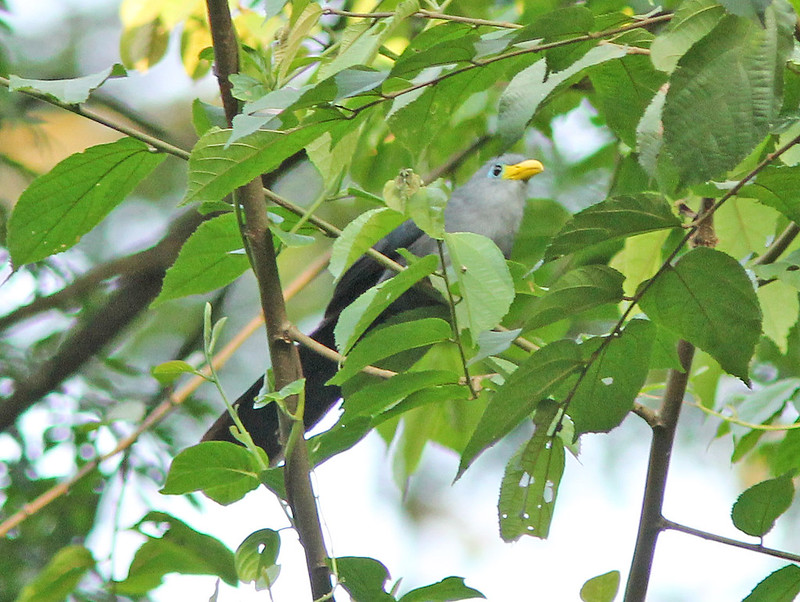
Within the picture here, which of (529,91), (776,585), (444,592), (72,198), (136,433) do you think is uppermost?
(136,433)

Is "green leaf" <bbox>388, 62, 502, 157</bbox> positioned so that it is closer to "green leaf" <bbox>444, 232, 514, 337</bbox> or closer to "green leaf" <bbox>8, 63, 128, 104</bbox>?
"green leaf" <bbox>444, 232, 514, 337</bbox>

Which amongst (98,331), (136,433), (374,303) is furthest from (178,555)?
(98,331)

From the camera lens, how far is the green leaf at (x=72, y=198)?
1778 millimetres

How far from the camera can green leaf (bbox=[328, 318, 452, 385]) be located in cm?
167

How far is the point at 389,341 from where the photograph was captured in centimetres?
169

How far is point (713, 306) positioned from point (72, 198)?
3.85 ft

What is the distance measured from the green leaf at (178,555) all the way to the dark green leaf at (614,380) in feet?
2.81

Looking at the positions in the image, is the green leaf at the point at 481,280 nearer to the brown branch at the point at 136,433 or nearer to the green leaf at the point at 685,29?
the green leaf at the point at 685,29

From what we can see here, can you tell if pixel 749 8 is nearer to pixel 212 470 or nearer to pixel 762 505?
pixel 762 505

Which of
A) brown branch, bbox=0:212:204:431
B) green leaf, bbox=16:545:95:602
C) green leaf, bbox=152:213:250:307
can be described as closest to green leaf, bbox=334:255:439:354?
green leaf, bbox=152:213:250:307

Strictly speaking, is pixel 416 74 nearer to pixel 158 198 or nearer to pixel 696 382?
pixel 696 382

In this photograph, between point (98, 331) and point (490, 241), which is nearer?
point (490, 241)

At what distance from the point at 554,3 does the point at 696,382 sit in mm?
1511

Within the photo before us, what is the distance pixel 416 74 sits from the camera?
166cm
